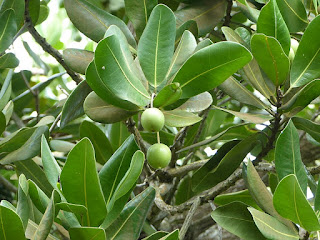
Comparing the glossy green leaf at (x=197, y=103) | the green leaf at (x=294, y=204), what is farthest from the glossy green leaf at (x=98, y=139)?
the green leaf at (x=294, y=204)

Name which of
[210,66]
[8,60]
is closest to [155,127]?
[210,66]

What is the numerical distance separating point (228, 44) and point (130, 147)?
0.21 m

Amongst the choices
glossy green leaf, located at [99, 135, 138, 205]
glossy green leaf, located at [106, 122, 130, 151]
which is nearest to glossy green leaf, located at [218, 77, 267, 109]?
glossy green leaf, located at [99, 135, 138, 205]

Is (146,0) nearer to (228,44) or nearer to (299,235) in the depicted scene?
(228,44)

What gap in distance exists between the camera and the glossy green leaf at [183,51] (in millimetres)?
951

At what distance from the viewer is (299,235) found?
0.90m

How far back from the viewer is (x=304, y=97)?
92 centimetres

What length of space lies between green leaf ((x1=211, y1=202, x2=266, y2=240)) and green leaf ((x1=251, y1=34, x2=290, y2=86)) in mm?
222

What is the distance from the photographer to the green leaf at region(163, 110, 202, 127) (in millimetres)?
942

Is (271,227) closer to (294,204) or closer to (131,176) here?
(294,204)

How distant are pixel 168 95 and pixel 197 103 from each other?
11 centimetres

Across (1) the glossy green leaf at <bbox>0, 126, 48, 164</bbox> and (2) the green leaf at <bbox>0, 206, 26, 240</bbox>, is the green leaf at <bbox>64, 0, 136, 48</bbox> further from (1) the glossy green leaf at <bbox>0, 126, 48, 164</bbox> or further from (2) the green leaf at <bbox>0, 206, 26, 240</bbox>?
(2) the green leaf at <bbox>0, 206, 26, 240</bbox>

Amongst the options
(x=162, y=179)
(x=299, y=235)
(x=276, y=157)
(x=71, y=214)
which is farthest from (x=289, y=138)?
(x=162, y=179)

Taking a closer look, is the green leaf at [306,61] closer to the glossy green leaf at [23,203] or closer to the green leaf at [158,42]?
the green leaf at [158,42]
